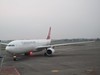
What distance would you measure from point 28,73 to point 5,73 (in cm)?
198

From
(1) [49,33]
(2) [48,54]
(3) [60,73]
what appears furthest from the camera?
(1) [49,33]

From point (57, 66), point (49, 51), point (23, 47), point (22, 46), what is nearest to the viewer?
point (57, 66)

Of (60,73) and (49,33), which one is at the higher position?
(49,33)

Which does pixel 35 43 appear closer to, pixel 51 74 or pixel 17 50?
pixel 17 50

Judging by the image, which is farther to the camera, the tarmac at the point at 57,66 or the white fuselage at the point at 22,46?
the white fuselage at the point at 22,46

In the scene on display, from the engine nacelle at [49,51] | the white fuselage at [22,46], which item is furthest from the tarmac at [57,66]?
the engine nacelle at [49,51]

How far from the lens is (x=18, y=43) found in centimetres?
3269

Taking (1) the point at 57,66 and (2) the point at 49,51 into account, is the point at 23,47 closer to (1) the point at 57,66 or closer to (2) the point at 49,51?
(2) the point at 49,51

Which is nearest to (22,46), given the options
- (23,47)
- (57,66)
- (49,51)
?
(23,47)

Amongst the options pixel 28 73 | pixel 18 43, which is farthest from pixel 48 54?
pixel 28 73

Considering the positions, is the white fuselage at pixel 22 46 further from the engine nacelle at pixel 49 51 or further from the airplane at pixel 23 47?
the engine nacelle at pixel 49 51

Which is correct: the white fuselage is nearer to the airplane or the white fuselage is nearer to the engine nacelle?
the airplane

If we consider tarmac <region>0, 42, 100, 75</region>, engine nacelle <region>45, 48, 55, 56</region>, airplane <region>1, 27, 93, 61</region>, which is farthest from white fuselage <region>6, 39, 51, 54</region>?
engine nacelle <region>45, 48, 55, 56</region>

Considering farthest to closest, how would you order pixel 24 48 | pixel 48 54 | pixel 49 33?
1. pixel 49 33
2. pixel 48 54
3. pixel 24 48
